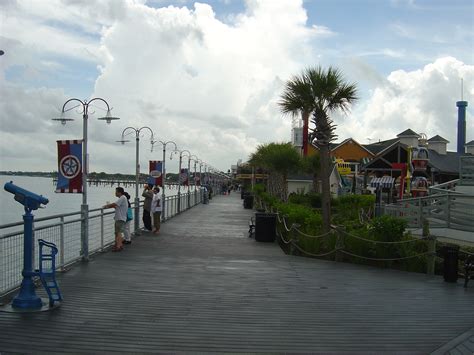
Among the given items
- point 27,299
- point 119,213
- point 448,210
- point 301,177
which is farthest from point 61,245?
point 301,177

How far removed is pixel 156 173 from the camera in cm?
2580

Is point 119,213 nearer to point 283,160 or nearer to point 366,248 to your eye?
point 366,248

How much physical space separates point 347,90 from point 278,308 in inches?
443

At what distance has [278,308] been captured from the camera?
320 inches

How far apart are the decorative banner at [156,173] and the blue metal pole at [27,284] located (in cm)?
1761

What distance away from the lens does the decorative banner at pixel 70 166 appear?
488 inches

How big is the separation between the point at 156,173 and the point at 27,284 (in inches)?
725

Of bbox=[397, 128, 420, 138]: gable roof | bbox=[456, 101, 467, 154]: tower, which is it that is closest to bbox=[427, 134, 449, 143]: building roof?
bbox=[397, 128, 420, 138]: gable roof

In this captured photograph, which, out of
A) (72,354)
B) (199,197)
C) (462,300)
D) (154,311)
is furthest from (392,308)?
(199,197)

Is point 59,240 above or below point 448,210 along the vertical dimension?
below

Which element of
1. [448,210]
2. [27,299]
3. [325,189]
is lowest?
[27,299]

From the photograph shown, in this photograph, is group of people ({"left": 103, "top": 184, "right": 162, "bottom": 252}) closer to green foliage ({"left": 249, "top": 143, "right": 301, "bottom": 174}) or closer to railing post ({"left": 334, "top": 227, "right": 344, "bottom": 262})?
railing post ({"left": 334, "top": 227, "right": 344, "bottom": 262})

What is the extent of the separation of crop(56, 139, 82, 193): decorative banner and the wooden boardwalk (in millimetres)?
1780

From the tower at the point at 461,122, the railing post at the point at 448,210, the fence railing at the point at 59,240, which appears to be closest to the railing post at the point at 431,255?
the railing post at the point at 448,210
